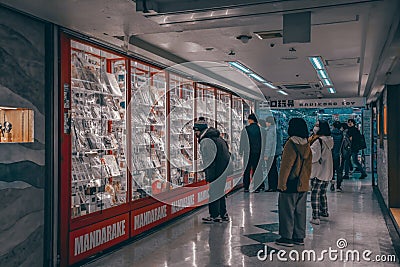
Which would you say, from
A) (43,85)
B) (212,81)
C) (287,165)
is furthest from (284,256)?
(212,81)

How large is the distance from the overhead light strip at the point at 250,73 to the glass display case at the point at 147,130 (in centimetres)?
145

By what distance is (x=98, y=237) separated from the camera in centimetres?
479

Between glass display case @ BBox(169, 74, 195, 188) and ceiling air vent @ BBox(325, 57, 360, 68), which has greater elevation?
ceiling air vent @ BBox(325, 57, 360, 68)

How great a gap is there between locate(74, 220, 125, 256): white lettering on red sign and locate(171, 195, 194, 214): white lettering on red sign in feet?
5.03

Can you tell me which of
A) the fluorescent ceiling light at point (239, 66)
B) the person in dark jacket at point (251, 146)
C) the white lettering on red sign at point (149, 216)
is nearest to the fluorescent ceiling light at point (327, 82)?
the person in dark jacket at point (251, 146)

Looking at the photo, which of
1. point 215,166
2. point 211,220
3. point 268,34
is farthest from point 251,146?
point 268,34

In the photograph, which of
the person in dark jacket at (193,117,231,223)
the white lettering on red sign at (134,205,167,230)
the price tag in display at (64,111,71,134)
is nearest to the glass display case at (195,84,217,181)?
the person in dark jacket at (193,117,231,223)

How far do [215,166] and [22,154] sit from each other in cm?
343

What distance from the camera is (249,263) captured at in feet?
14.9

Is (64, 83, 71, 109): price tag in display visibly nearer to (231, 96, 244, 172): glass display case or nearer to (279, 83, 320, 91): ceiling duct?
(231, 96, 244, 172): glass display case

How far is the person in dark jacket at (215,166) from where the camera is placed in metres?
6.57

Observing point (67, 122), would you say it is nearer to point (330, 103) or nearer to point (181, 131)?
point (181, 131)

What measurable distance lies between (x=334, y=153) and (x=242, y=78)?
8.90 ft

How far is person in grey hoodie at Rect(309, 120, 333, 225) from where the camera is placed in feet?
20.3
